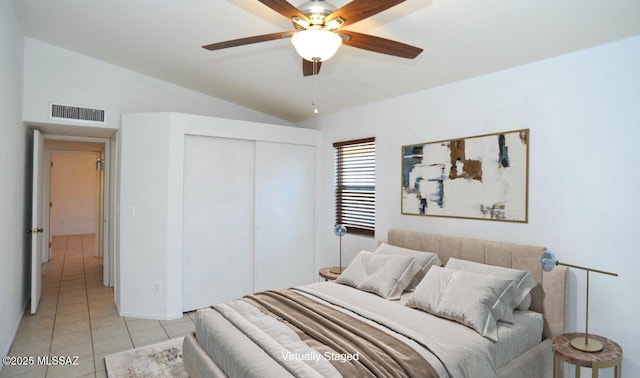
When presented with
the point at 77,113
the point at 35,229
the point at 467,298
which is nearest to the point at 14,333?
the point at 35,229

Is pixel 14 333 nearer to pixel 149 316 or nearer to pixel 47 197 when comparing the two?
pixel 149 316

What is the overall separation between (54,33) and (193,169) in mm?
1943

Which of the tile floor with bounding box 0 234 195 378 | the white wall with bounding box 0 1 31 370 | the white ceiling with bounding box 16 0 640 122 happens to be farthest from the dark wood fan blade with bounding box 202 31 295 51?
the tile floor with bounding box 0 234 195 378

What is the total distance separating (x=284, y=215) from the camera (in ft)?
15.4

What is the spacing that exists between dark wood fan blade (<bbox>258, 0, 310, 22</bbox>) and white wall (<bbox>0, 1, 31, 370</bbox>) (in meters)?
2.36

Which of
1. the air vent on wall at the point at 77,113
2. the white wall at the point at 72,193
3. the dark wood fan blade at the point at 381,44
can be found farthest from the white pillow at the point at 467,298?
the white wall at the point at 72,193

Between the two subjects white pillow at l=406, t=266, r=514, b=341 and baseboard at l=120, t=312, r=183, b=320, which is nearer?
white pillow at l=406, t=266, r=514, b=341

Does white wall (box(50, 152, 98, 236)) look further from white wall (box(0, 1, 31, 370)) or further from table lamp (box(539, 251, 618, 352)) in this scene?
table lamp (box(539, 251, 618, 352))

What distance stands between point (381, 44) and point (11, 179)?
3.55 metres

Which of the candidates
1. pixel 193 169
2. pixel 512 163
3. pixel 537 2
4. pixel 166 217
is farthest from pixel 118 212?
pixel 537 2

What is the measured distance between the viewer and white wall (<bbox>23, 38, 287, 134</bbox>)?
12.6ft

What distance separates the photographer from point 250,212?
4473 millimetres

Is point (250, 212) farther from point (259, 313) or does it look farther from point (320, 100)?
point (259, 313)

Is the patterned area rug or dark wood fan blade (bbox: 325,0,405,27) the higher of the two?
dark wood fan blade (bbox: 325,0,405,27)
